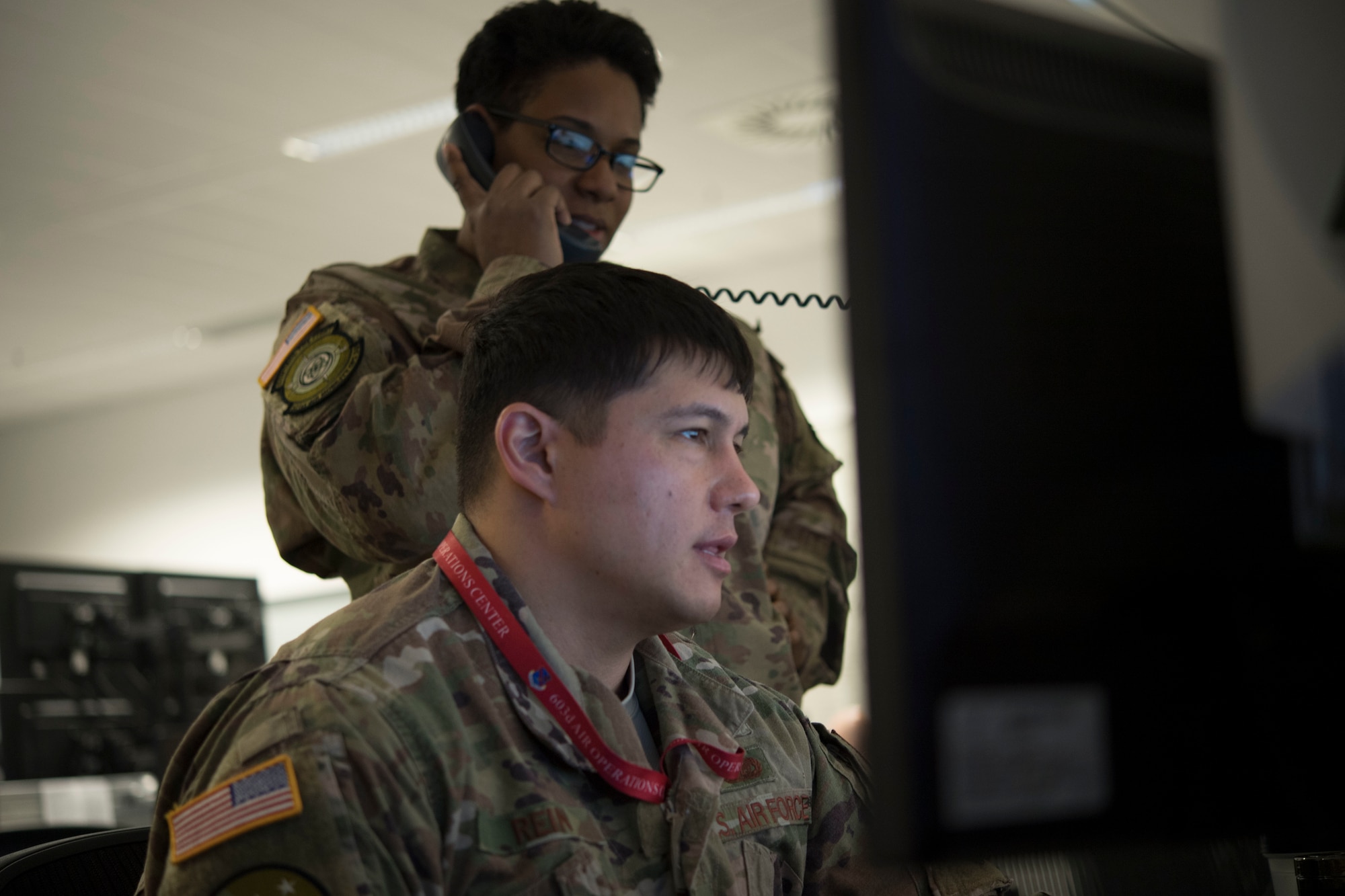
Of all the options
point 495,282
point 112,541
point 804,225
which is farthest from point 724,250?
point 495,282

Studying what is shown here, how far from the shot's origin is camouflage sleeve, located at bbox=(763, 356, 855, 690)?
1.71m

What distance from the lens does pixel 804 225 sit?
7.03 meters

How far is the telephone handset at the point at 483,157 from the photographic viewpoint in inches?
66.2

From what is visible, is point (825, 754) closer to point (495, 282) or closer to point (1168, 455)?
point (495, 282)

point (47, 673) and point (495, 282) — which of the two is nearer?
point (495, 282)

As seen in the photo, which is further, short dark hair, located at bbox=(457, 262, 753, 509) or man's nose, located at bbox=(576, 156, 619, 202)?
man's nose, located at bbox=(576, 156, 619, 202)

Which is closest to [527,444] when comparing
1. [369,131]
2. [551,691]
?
[551,691]

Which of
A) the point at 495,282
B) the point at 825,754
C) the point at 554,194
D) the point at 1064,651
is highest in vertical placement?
the point at 554,194

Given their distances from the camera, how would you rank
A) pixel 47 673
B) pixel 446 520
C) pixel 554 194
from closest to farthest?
pixel 446 520, pixel 554 194, pixel 47 673

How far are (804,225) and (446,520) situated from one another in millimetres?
5854

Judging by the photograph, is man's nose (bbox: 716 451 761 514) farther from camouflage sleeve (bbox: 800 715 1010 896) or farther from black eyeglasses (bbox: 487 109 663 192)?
black eyeglasses (bbox: 487 109 663 192)

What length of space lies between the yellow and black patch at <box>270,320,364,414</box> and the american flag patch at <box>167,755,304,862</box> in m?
0.69

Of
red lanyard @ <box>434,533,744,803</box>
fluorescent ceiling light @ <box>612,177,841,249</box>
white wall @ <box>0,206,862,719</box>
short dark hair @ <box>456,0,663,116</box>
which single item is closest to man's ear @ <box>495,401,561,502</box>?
red lanyard @ <box>434,533,744,803</box>

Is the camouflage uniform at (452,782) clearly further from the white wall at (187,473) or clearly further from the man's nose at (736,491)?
the white wall at (187,473)
